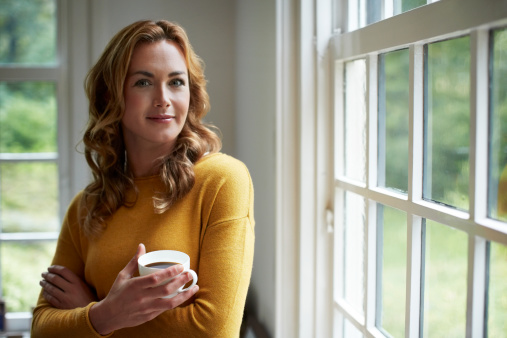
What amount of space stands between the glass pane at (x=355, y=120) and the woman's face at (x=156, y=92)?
432 mm

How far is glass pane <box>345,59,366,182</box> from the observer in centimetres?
123

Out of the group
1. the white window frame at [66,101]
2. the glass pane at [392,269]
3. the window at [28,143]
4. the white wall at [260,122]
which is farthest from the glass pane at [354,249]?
the window at [28,143]

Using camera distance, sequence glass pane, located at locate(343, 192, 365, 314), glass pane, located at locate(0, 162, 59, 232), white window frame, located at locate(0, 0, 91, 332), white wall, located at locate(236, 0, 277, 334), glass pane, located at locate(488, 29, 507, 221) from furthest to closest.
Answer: glass pane, located at locate(0, 162, 59, 232), white window frame, located at locate(0, 0, 91, 332), white wall, located at locate(236, 0, 277, 334), glass pane, located at locate(343, 192, 365, 314), glass pane, located at locate(488, 29, 507, 221)

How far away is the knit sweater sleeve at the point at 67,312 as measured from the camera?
3.50ft

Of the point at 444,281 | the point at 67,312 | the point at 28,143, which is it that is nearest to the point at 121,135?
the point at 67,312

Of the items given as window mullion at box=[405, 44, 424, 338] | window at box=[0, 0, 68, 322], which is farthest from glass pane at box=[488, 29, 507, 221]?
window at box=[0, 0, 68, 322]

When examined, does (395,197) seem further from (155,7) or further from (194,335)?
(155,7)

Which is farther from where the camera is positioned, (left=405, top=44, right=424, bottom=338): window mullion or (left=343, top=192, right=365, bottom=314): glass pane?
(left=343, top=192, right=365, bottom=314): glass pane

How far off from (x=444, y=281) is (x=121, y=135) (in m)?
A: 0.89

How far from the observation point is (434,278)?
0.92 meters

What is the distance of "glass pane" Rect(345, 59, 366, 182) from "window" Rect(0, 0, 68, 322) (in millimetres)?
1416

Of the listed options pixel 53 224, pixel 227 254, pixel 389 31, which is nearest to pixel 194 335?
pixel 227 254

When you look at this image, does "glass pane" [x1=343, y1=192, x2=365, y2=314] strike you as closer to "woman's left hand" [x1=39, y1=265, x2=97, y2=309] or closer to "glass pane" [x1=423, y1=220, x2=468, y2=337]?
"glass pane" [x1=423, y1=220, x2=468, y2=337]

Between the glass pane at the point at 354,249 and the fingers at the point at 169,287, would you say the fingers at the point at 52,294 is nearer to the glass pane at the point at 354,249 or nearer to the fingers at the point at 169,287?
the fingers at the point at 169,287
